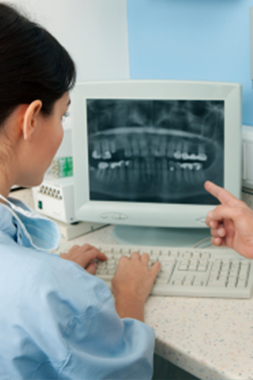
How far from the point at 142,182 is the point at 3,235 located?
57cm

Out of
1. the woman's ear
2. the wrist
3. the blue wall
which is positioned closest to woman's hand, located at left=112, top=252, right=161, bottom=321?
the wrist

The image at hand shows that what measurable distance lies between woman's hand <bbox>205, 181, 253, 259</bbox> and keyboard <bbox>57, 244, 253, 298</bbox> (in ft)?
0.15

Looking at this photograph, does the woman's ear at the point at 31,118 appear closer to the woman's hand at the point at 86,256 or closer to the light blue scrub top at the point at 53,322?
the light blue scrub top at the point at 53,322

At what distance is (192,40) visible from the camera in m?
1.36

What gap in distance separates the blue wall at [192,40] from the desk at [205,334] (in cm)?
67

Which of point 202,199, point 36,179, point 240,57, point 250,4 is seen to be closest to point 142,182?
point 202,199

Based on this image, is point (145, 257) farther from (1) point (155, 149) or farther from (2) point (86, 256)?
(1) point (155, 149)

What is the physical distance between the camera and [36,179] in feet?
2.49

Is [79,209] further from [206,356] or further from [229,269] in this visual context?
[206,356]

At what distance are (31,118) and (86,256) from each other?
467mm

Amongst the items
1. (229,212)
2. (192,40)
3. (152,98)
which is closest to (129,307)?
(229,212)

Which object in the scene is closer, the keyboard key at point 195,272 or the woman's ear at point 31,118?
the woman's ear at point 31,118

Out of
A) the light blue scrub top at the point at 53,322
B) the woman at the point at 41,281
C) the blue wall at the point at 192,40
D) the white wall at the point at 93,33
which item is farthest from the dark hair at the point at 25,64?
the white wall at the point at 93,33

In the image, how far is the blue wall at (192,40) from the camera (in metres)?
1.23
